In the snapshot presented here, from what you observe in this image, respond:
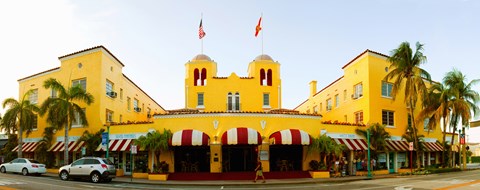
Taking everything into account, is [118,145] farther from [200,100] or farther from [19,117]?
[200,100]

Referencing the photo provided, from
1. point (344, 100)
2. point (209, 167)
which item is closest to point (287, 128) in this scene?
point (209, 167)

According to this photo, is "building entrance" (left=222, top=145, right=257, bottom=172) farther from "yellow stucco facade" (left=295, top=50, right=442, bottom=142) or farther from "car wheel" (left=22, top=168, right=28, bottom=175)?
"car wheel" (left=22, top=168, right=28, bottom=175)

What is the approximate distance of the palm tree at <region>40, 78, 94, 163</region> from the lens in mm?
33469

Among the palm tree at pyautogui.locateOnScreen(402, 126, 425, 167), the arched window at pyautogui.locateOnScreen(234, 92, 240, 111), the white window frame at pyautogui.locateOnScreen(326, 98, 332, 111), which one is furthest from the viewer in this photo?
the white window frame at pyautogui.locateOnScreen(326, 98, 332, 111)

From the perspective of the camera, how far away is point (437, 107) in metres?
39.4

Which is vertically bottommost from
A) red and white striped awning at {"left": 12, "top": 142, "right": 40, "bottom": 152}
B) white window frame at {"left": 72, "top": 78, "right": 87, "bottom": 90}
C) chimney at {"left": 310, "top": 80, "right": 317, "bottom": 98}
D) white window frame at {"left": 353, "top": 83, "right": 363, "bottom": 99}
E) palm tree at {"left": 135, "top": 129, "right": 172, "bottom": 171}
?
red and white striped awning at {"left": 12, "top": 142, "right": 40, "bottom": 152}

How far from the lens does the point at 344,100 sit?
145ft

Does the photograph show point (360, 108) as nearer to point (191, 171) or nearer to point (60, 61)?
point (191, 171)

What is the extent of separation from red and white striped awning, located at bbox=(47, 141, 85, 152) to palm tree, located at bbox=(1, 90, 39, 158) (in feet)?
9.42

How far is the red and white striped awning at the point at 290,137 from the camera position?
31.0 metres

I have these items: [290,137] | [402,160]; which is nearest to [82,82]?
[290,137]

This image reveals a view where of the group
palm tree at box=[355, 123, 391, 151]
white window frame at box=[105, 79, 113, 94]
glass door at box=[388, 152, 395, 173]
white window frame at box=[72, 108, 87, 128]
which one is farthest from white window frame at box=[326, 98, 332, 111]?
white window frame at box=[72, 108, 87, 128]

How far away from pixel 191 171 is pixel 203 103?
16.6 metres

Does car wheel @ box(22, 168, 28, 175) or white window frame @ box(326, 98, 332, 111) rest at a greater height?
white window frame @ box(326, 98, 332, 111)
